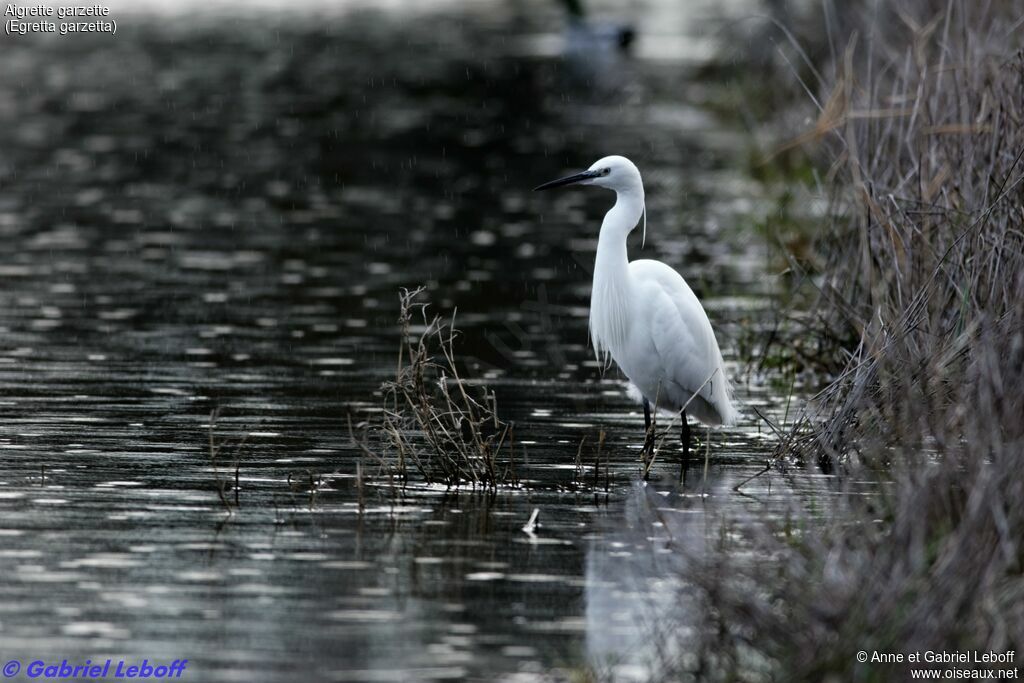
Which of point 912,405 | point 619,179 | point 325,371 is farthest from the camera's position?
point 325,371

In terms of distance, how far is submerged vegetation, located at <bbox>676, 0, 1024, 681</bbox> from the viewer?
497 cm

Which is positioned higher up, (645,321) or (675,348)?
(645,321)

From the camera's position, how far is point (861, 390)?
8.02 m

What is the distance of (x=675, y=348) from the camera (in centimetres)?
913

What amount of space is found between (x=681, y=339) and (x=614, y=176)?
97 centimetres

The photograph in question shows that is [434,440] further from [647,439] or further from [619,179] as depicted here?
[619,179]

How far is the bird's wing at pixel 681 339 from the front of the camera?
913 centimetres

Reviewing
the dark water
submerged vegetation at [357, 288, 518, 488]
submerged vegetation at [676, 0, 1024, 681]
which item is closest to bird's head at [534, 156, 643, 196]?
submerged vegetation at [676, 0, 1024, 681]

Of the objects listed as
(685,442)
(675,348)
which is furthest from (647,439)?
(675,348)

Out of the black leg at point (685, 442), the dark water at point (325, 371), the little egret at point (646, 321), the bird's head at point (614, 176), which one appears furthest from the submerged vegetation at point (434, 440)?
the bird's head at point (614, 176)

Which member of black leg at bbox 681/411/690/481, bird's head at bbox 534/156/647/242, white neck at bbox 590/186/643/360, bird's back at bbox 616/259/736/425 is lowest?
black leg at bbox 681/411/690/481

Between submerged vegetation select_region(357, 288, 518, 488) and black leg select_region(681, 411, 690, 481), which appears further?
black leg select_region(681, 411, 690, 481)

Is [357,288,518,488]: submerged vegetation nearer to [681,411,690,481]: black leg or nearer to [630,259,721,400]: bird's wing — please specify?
[681,411,690,481]: black leg

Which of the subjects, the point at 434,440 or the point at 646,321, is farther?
the point at 646,321
